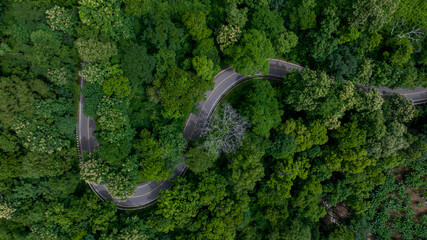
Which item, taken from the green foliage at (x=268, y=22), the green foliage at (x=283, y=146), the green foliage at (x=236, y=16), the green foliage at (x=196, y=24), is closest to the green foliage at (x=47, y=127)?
the green foliage at (x=196, y=24)

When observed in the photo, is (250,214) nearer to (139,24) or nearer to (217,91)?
(217,91)

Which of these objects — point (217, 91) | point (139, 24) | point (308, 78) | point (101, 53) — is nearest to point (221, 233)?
point (217, 91)

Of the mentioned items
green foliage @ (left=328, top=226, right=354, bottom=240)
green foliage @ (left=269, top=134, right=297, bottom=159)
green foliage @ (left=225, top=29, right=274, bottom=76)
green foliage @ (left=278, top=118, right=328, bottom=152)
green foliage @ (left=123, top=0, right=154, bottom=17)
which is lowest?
green foliage @ (left=328, top=226, right=354, bottom=240)

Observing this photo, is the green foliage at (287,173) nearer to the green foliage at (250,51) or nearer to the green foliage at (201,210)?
the green foliage at (201,210)

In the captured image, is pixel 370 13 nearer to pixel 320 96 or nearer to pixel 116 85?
pixel 320 96

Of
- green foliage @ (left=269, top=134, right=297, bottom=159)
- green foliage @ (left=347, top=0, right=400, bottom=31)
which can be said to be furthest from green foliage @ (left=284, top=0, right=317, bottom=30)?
green foliage @ (left=269, top=134, right=297, bottom=159)

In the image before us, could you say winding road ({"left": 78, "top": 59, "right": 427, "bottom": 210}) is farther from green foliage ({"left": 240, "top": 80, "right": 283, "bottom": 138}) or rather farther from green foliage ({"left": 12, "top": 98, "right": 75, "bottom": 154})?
green foliage ({"left": 12, "top": 98, "right": 75, "bottom": 154})
